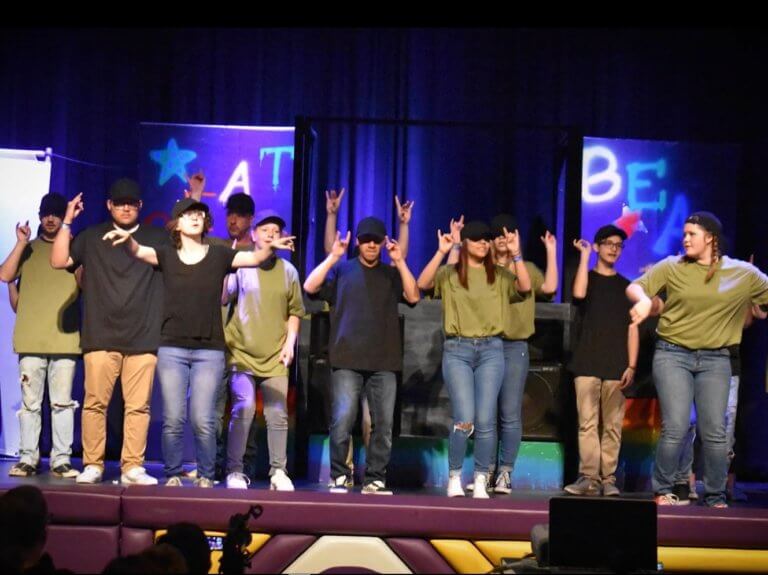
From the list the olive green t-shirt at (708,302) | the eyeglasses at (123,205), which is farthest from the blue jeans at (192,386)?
the olive green t-shirt at (708,302)

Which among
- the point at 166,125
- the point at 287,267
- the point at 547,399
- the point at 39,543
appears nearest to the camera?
the point at 39,543

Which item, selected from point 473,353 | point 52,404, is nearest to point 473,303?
point 473,353

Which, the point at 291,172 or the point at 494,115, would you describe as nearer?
the point at 291,172

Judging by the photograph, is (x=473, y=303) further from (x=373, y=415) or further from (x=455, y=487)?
(x=455, y=487)

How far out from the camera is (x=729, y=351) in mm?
6371

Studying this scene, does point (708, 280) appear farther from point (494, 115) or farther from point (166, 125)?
point (166, 125)

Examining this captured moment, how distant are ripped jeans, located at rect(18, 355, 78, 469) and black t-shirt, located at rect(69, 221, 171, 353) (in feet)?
1.60

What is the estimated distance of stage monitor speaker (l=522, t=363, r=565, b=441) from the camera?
7.25m

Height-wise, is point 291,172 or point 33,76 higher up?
point 33,76

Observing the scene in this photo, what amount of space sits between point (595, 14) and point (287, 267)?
237 cm

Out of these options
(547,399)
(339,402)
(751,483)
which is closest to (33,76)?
(339,402)

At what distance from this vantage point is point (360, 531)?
5.70m

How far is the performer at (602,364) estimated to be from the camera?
21.9 feet

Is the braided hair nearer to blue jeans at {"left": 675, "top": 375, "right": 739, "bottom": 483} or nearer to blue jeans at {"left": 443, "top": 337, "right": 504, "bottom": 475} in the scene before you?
blue jeans at {"left": 675, "top": 375, "right": 739, "bottom": 483}
